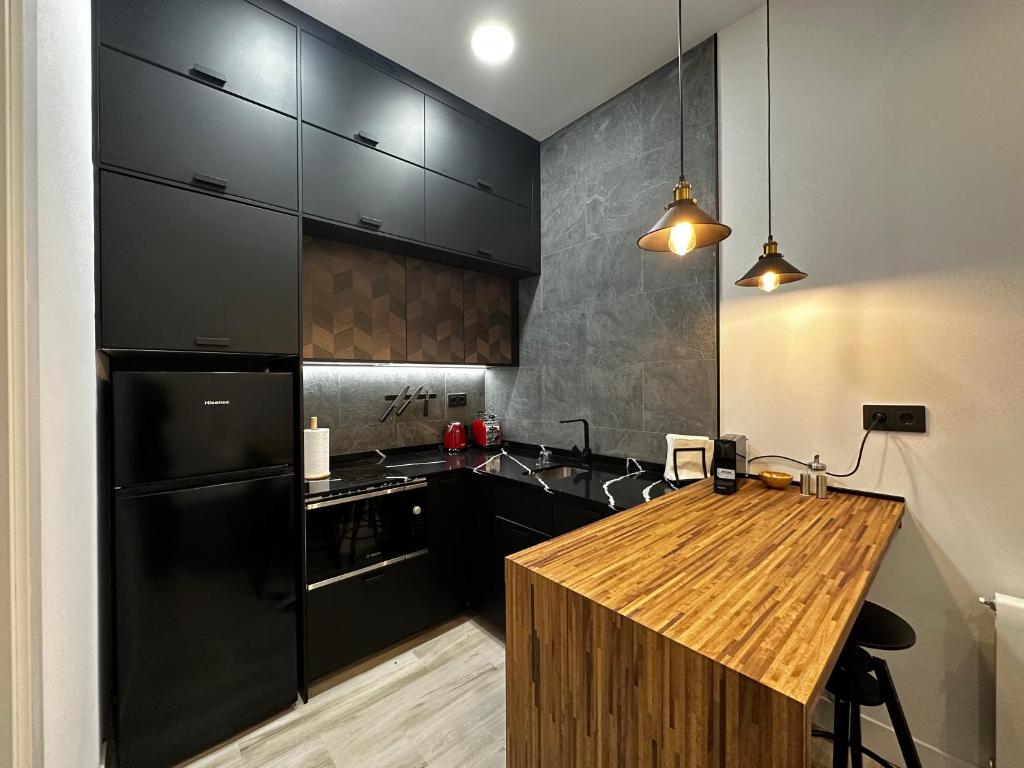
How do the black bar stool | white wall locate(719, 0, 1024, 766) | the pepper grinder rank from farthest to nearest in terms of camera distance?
the pepper grinder
white wall locate(719, 0, 1024, 766)
the black bar stool

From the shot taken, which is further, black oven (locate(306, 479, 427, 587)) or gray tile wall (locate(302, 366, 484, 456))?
gray tile wall (locate(302, 366, 484, 456))

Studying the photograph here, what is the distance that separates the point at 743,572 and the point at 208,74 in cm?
A: 245

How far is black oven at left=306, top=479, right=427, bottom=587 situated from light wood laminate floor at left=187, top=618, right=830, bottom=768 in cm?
51

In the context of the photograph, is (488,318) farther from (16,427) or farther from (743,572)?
(16,427)

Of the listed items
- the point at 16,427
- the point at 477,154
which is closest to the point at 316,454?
the point at 16,427

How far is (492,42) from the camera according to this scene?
2.03 metres

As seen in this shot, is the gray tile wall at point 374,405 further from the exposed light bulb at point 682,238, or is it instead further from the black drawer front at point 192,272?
the exposed light bulb at point 682,238

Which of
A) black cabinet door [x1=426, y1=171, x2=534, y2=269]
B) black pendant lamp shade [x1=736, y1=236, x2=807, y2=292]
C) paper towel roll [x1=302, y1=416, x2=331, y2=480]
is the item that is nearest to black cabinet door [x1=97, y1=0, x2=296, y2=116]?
black cabinet door [x1=426, y1=171, x2=534, y2=269]

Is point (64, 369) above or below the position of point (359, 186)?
below

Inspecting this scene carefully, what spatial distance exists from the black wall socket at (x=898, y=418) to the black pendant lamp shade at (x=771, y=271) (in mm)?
582

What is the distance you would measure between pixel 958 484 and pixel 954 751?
923 millimetres

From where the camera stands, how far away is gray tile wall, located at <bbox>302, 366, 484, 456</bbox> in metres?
2.50

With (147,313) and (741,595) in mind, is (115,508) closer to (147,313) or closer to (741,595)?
(147,313)

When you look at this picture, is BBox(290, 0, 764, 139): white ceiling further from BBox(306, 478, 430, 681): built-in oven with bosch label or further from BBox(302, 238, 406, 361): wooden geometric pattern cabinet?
BBox(306, 478, 430, 681): built-in oven with bosch label
